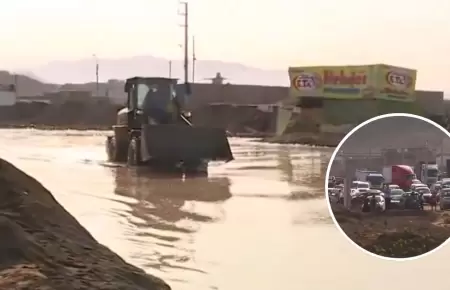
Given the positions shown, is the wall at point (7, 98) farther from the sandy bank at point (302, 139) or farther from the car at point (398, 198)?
the car at point (398, 198)

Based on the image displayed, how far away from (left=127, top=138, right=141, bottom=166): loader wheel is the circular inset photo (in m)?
5.62

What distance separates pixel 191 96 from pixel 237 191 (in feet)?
8.36

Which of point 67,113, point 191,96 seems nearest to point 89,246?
point 191,96

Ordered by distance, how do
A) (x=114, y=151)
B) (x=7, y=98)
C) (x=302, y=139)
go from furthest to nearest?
(x=302, y=139), (x=7, y=98), (x=114, y=151)

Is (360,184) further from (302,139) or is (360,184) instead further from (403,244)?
(302,139)

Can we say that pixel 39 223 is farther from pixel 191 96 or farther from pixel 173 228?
pixel 191 96

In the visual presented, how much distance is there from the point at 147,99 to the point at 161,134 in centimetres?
101

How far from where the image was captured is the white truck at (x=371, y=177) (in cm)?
282

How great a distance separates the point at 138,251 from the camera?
393cm

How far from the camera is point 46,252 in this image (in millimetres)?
2777

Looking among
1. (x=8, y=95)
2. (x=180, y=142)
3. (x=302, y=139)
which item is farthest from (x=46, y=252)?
(x=302, y=139)

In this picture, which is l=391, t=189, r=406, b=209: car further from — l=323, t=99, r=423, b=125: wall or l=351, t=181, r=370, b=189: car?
l=323, t=99, r=423, b=125: wall

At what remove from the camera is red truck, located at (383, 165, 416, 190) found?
2816mm

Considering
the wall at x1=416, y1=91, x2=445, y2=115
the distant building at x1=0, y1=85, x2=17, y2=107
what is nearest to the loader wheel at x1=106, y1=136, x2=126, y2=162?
the distant building at x1=0, y1=85, x2=17, y2=107
